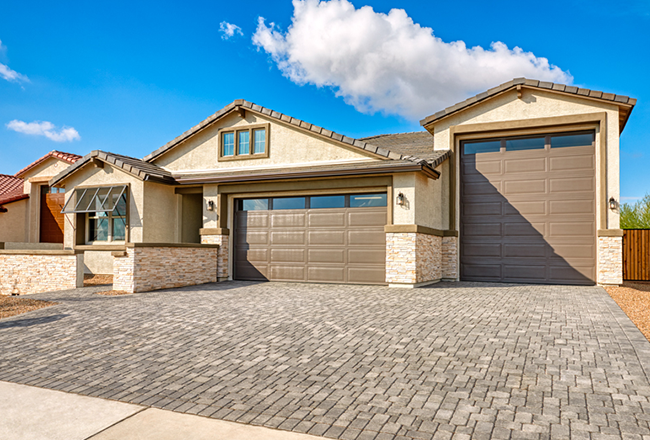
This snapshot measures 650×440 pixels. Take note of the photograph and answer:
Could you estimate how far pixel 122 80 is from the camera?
675 inches

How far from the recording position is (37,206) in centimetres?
2317

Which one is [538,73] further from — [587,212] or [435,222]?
[435,222]

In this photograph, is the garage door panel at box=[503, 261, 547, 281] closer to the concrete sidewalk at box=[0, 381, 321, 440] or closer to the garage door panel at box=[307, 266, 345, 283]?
the garage door panel at box=[307, 266, 345, 283]

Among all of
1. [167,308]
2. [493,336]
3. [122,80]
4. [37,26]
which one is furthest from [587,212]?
Result: [37,26]

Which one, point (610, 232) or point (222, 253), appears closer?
point (610, 232)

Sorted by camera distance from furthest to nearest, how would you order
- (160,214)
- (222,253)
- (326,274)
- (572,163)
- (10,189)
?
(10,189)
(160,214)
(222,253)
(572,163)
(326,274)

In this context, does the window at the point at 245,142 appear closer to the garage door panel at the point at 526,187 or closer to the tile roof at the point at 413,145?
the tile roof at the point at 413,145

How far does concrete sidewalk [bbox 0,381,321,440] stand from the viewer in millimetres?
3504

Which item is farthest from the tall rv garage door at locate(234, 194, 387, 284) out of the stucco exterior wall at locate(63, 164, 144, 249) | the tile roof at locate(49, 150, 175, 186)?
the stucco exterior wall at locate(63, 164, 144, 249)

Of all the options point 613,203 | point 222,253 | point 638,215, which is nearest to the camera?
point 613,203

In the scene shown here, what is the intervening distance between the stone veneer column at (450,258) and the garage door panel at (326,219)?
422cm

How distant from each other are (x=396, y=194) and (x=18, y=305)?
10197mm

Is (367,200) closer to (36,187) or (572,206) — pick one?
(572,206)

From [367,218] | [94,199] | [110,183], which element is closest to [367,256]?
[367,218]
